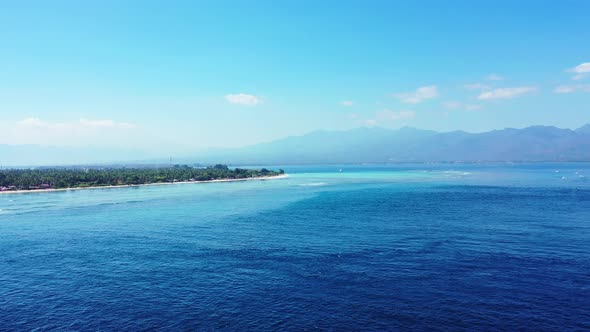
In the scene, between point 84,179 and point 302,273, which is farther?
point 84,179

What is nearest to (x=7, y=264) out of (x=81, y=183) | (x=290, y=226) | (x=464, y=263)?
(x=290, y=226)

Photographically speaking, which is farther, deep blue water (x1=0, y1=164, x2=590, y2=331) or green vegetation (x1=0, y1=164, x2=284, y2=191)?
green vegetation (x1=0, y1=164, x2=284, y2=191)

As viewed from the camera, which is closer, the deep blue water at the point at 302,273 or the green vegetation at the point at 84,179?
the deep blue water at the point at 302,273

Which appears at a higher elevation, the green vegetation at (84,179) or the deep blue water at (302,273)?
the green vegetation at (84,179)

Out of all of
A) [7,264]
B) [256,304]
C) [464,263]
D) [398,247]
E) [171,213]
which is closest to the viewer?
[256,304]

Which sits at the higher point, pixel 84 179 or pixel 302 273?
pixel 84 179

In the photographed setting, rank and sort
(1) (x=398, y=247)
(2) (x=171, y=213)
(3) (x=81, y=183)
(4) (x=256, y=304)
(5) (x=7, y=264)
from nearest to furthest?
(4) (x=256, y=304) < (5) (x=7, y=264) < (1) (x=398, y=247) < (2) (x=171, y=213) < (3) (x=81, y=183)

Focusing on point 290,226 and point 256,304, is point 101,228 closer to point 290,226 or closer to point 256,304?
point 290,226

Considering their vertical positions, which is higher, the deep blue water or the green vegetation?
the green vegetation
